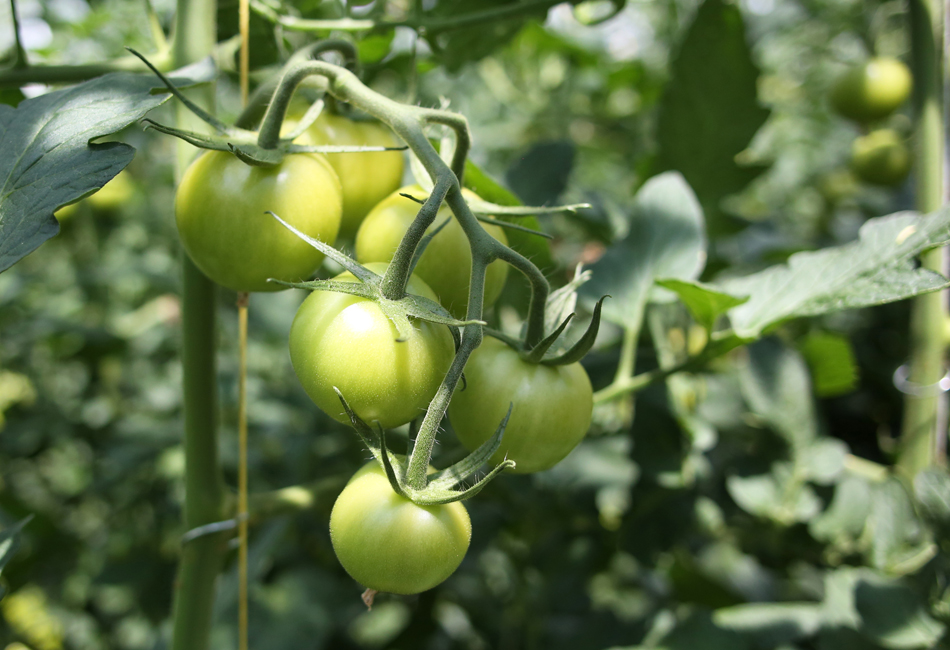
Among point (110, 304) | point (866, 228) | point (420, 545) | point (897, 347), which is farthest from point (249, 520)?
point (110, 304)

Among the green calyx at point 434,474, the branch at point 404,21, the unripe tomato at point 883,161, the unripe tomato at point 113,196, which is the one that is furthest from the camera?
the unripe tomato at point 113,196

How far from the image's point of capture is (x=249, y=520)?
52 centimetres

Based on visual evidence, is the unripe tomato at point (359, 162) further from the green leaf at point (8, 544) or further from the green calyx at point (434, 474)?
the green leaf at point (8, 544)

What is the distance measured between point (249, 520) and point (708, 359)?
14.9 inches

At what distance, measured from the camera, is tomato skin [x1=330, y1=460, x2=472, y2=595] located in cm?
33

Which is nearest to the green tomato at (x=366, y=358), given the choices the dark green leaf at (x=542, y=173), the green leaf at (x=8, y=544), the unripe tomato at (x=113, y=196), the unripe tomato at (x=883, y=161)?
the green leaf at (x=8, y=544)

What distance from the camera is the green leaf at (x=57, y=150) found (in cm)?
36

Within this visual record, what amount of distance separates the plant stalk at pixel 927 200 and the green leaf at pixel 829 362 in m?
0.07

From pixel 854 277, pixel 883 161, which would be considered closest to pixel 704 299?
pixel 854 277

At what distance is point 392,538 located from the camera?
0.33 meters

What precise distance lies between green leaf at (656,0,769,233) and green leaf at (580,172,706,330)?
133mm

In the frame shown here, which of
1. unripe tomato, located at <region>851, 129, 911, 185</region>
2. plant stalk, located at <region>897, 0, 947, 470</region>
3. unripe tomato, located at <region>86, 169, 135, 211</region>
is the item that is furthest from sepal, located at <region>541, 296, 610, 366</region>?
unripe tomato, located at <region>86, 169, 135, 211</region>

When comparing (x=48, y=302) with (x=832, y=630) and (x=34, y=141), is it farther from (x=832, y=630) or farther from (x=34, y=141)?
(x=832, y=630)

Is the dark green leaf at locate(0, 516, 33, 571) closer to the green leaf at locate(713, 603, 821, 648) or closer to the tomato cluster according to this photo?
the tomato cluster
